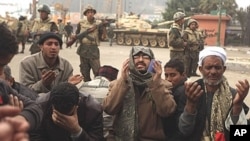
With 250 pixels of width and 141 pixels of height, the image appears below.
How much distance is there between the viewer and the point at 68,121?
2.80m

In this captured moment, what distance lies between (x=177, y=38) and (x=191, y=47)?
88 cm

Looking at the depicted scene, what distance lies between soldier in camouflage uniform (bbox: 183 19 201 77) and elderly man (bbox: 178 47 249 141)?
21.8 ft

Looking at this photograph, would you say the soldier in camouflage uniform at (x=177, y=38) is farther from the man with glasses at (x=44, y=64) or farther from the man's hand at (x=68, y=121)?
the man's hand at (x=68, y=121)

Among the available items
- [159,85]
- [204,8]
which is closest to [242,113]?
[159,85]

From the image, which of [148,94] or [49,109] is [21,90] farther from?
[148,94]

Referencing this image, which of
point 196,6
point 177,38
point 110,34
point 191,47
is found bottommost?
point 110,34

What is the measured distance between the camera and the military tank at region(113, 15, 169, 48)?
84.2 feet

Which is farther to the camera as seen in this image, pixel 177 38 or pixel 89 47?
pixel 177 38

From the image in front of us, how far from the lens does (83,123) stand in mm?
3068

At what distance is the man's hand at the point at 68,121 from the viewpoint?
2.79 metres

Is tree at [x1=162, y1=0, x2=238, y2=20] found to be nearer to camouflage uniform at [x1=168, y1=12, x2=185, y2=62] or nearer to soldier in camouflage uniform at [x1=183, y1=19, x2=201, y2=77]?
soldier in camouflage uniform at [x1=183, y1=19, x2=201, y2=77]

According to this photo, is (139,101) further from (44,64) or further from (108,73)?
A: (44,64)

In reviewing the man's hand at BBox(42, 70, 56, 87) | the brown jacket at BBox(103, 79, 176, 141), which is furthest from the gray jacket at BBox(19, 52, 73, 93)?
the brown jacket at BBox(103, 79, 176, 141)

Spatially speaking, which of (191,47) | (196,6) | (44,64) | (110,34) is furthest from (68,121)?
(196,6)
